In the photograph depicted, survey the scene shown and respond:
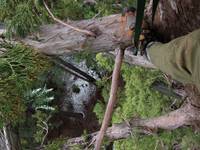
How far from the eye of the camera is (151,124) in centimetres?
190

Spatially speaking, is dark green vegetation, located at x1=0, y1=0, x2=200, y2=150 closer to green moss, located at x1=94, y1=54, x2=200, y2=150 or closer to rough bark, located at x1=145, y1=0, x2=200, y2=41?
green moss, located at x1=94, y1=54, x2=200, y2=150

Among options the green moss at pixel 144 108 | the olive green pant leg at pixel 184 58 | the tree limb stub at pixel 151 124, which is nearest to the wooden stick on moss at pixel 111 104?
the olive green pant leg at pixel 184 58

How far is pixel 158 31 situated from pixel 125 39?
0.10 meters

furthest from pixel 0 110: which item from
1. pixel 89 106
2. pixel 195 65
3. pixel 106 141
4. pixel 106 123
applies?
pixel 89 106

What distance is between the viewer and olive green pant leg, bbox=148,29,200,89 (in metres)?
0.64

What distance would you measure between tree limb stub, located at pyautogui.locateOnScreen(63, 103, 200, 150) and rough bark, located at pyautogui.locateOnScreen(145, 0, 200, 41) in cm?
67

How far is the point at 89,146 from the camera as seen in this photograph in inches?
75.6

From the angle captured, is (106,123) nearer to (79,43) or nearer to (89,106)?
(79,43)

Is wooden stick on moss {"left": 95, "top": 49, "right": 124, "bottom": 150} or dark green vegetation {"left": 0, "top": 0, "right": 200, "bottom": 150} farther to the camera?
wooden stick on moss {"left": 95, "top": 49, "right": 124, "bottom": 150}

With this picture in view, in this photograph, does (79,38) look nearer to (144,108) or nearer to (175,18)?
(175,18)

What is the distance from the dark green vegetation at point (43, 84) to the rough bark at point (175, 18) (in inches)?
7.5

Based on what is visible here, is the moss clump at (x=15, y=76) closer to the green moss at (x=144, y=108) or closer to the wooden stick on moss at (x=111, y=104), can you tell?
the wooden stick on moss at (x=111, y=104)

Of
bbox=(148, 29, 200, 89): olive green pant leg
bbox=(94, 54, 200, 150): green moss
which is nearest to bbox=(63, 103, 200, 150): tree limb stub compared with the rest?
bbox=(94, 54, 200, 150): green moss

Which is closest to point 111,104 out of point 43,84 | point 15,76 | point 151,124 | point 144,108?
point 15,76
